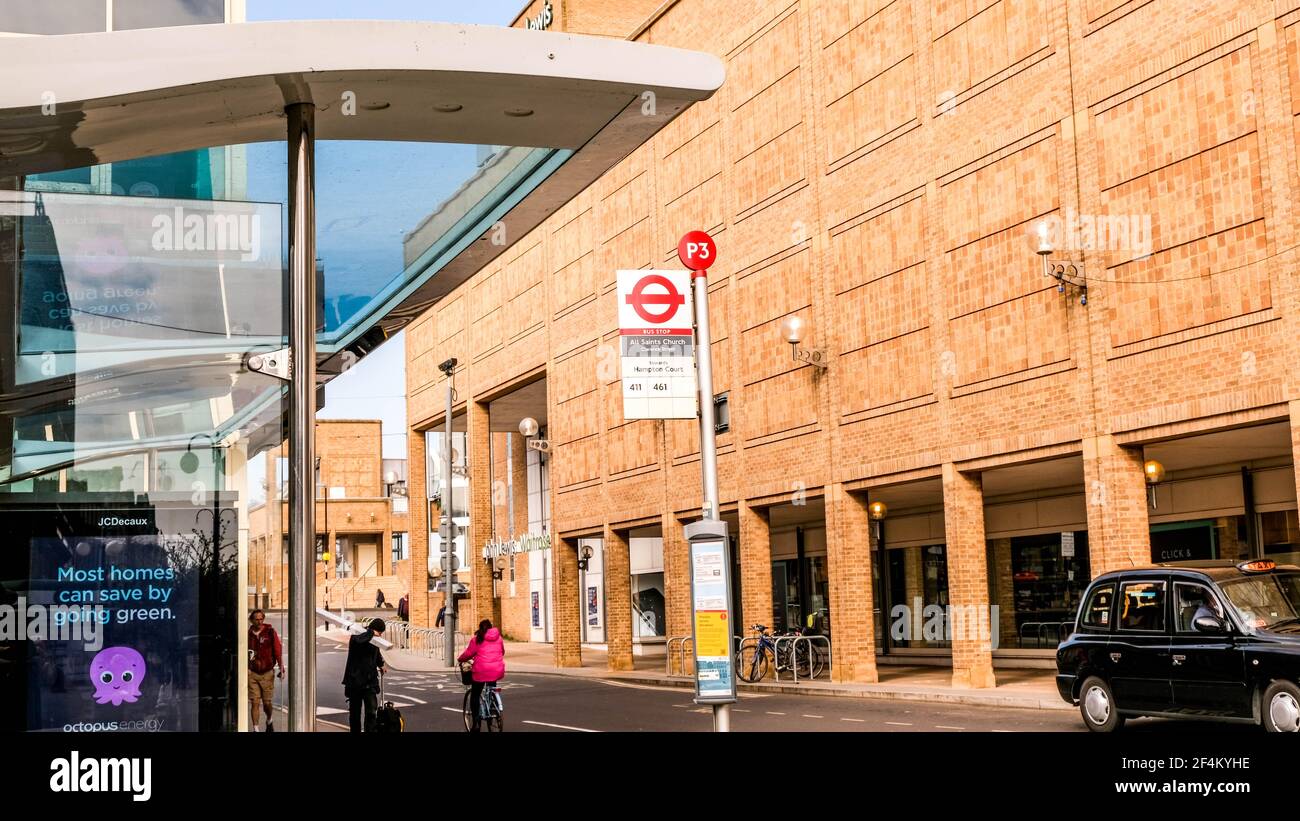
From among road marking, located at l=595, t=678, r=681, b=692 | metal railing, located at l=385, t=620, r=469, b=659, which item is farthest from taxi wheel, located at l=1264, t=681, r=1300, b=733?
metal railing, located at l=385, t=620, r=469, b=659

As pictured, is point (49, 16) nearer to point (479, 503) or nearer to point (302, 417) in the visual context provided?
point (302, 417)

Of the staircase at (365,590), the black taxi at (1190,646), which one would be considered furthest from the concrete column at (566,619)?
the staircase at (365,590)

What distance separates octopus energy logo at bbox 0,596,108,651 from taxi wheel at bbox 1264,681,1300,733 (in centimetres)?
1102

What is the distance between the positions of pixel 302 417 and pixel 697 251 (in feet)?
19.1

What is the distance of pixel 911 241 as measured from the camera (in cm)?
2644

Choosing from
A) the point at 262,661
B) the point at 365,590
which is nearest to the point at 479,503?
the point at 365,590

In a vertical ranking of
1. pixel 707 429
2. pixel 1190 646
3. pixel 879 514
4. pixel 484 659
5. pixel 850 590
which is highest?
pixel 707 429

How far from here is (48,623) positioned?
5.39 meters

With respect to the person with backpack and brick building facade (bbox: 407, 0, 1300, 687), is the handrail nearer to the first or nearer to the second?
brick building facade (bbox: 407, 0, 1300, 687)

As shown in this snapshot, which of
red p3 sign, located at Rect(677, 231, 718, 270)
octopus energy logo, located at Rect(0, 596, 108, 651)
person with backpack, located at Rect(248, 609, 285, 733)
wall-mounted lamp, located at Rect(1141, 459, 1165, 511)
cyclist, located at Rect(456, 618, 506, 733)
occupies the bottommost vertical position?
cyclist, located at Rect(456, 618, 506, 733)

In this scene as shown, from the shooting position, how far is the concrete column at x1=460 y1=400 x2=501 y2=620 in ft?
161

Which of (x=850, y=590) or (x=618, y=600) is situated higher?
(x=850, y=590)
